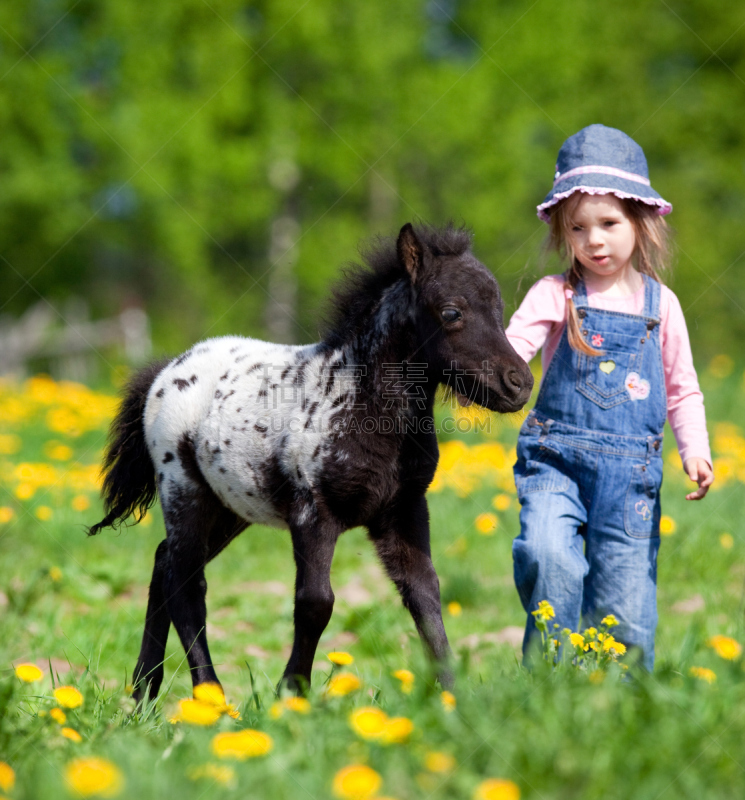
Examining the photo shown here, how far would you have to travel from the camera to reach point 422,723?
6.50 feet

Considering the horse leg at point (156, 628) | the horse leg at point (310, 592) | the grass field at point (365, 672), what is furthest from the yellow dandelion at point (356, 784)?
the horse leg at point (156, 628)

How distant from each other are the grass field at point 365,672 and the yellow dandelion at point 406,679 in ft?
0.04

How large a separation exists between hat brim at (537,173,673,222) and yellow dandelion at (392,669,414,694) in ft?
5.75

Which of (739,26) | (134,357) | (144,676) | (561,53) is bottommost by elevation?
(144,676)

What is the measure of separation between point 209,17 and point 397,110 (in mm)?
3479

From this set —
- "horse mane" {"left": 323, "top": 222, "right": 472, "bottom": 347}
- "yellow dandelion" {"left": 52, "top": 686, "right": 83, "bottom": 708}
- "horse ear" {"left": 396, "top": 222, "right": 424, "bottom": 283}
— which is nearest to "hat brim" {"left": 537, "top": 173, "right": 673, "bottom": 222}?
"horse mane" {"left": 323, "top": 222, "right": 472, "bottom": 347}

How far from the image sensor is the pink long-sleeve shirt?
3.20m

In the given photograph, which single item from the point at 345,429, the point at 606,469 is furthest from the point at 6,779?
the point at 606,469

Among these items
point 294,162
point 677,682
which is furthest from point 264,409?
point 294,162

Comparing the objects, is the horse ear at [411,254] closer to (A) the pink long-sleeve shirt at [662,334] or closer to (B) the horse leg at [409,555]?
(A) the pink long-sleeve shirt at [662,334]

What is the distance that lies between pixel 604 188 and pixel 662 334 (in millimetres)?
617

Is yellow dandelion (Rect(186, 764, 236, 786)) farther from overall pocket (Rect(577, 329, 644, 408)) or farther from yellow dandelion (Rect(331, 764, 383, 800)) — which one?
overall pocket (Rect(577, 329, 644, 408))

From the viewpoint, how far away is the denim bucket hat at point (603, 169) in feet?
10.1

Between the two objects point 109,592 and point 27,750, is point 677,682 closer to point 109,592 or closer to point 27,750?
point 27,750
